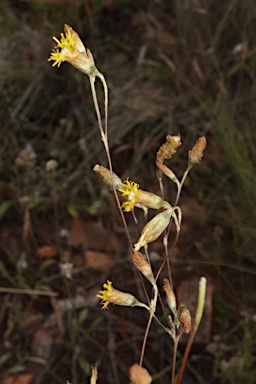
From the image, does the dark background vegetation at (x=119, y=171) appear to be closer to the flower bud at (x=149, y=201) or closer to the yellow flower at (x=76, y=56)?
the flower bud at (x=149, y=201)

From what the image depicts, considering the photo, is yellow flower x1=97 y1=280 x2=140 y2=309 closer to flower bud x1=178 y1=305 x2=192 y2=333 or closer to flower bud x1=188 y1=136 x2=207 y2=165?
flower bud x1=178 y1=305 x2=192 y2=333

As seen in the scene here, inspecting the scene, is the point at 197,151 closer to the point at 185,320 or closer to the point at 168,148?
the point at 168,148

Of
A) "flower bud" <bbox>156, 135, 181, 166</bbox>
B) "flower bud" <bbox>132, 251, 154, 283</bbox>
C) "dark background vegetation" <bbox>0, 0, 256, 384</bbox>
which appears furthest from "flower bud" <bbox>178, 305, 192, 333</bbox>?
"dark background vegetation" <bbox>0, 0, 256, 384</bbox>

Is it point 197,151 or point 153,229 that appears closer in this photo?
point 153,229

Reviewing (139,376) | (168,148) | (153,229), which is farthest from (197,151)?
(139,376)

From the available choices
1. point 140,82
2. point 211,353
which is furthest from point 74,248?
point 140,82

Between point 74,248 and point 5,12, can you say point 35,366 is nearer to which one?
point 74,248

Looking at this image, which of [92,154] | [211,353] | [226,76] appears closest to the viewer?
[211,353]
